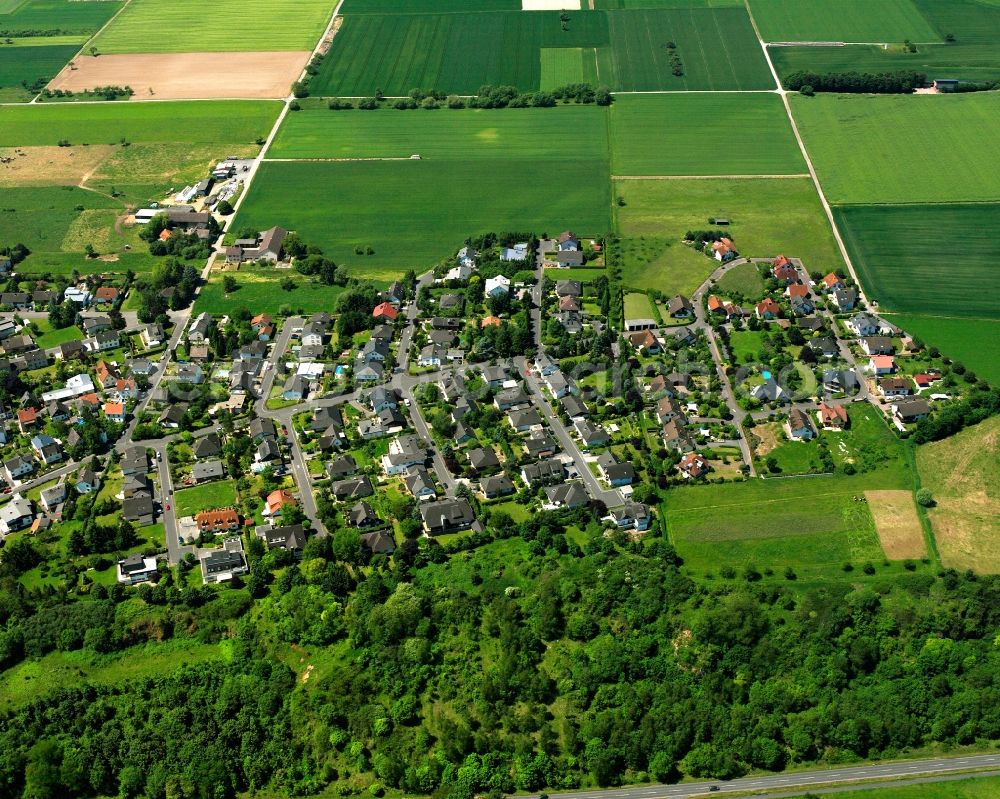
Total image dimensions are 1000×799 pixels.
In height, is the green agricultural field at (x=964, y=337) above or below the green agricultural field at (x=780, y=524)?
above

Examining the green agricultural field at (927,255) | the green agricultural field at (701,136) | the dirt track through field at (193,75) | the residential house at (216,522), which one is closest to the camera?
the residential house at (216,522)

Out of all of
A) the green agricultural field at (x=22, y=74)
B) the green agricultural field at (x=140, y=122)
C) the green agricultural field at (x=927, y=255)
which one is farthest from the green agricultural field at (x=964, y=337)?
the green agricultural field at (x=22, y=74)

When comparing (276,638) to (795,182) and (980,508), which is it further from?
(795,182)

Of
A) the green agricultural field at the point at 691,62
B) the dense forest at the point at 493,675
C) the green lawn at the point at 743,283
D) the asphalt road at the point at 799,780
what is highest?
the green agricultural field at the point at 691,62

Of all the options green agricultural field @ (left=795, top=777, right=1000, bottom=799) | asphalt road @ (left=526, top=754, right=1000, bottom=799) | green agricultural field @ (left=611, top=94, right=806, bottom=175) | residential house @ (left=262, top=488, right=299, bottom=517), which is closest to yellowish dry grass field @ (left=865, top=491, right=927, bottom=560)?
asphalt road @ (left=526, top=754, right=1000, bottom=799)

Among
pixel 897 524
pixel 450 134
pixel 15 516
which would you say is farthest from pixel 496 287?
pixel 15 516

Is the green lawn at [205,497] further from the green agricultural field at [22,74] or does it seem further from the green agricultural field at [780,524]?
the green agricultural field at [22,74]

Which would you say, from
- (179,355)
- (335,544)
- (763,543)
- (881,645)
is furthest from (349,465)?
(881,645)

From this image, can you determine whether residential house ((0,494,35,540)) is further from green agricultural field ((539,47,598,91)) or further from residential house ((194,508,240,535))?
green agricultural field ((539,47,598,91))

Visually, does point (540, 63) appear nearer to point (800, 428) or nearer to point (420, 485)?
point (800, 428)
